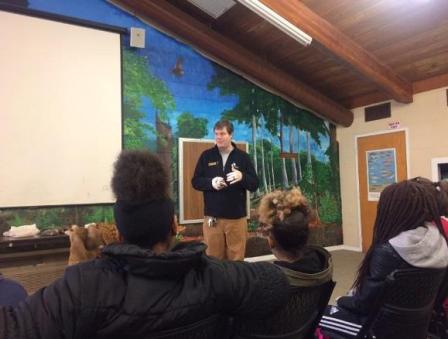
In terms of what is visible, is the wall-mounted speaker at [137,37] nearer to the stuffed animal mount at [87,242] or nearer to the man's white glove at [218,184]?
the man's white glove at [218,184]

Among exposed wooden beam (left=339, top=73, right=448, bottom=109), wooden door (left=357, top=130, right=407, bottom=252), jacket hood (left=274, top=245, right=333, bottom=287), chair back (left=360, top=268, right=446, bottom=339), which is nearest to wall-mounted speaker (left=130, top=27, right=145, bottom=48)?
exposed wooden beam (left=339, top=73, right=448, bottom=109)

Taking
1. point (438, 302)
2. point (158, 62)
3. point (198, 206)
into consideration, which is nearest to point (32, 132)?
point (158, 62)

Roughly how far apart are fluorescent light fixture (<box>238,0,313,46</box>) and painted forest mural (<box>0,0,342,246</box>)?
130 cm

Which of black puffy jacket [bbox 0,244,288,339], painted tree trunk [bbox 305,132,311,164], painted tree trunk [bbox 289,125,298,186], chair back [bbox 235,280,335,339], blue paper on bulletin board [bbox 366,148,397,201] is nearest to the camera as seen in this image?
black puffy jacket [bbox 0,244,288,339]

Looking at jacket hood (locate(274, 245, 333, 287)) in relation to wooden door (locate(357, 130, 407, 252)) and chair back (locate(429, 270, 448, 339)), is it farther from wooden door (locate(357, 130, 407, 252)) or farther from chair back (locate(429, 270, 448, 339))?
wooden door (locate(357, 130, 407, 252))

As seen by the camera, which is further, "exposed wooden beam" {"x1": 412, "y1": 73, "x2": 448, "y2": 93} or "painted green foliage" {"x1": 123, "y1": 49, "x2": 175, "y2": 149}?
"exposed wooden beam" {"x1": 412, "y1": 73, "x2": 448, "y2": 93}

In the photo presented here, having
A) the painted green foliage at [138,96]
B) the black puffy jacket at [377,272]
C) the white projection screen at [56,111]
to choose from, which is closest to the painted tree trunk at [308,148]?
the painted green foliage at [138,96]

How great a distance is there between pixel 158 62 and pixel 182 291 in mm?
3814

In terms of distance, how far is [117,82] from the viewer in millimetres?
3924

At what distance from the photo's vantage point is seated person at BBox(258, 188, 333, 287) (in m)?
1.24

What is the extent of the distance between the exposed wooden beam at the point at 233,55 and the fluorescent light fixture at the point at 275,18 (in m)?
0.91

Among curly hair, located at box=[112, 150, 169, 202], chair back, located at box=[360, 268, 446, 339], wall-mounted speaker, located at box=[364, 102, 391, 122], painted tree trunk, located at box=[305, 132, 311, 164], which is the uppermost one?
wall-mounted speaker, located at box=[364, 102, 391, 122]

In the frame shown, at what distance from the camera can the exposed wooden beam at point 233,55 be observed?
4.03 m

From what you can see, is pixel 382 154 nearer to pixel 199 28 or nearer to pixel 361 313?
pixel 199 28
